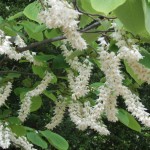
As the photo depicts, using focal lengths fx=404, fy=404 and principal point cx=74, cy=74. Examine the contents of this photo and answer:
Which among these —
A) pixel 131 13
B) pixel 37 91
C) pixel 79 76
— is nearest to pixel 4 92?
pixel 37 91

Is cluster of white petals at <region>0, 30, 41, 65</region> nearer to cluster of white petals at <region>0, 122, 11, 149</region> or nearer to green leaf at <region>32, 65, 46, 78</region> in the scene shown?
green leaf at <region>32, 65, 46, 78</region>

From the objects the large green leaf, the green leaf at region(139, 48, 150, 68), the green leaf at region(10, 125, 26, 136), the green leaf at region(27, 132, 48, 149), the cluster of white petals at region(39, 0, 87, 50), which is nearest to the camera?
the large green leaf

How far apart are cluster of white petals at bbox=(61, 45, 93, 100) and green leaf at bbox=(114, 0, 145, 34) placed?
915 mm

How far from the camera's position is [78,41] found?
1.13 meters

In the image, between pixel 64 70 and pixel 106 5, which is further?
pixel 64 70

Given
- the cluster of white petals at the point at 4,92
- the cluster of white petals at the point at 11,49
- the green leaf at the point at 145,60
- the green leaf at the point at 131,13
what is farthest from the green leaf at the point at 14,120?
the green leaf at the point at 131,13

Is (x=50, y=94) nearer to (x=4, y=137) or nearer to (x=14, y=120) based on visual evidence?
(x=14, y=120)

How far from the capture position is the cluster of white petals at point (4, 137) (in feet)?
6.21

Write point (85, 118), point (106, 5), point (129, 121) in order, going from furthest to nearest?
1. point (129, 121)
2. point (85, 118)
3. point (106, 5)

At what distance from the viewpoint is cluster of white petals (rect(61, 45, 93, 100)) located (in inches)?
65.4

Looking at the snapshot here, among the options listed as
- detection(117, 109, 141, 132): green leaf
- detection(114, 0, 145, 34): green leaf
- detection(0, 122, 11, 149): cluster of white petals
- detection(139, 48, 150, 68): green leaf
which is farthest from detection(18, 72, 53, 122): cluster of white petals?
detection(114, 0, 145, 34): green leaf

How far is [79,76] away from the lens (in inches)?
68.3

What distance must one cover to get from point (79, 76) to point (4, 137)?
53cm

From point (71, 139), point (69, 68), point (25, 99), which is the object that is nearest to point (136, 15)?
point (69, 68)
